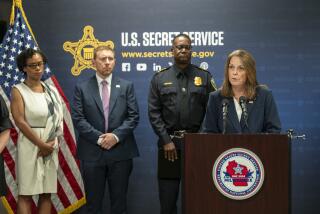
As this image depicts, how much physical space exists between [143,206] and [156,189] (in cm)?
22

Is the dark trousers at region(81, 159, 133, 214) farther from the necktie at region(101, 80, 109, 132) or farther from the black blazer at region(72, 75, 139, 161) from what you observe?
the necktie at region(101, 80, 109, 132)

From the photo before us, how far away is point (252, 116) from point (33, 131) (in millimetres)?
1783

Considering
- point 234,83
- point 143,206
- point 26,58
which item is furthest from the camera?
point 143,206

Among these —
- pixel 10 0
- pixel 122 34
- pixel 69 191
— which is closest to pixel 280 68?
pixel 122 34

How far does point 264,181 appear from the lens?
2.83m

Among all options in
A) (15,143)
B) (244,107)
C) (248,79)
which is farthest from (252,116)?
(15,143)

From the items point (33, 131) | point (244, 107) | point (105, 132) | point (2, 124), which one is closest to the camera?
point (244, 107)

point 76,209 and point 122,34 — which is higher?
point 122,34

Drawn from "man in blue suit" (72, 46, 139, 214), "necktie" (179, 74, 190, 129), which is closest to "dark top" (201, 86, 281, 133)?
"necktie" (179, 74, 190, 129)

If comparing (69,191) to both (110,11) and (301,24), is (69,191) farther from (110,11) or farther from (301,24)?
(301,24)

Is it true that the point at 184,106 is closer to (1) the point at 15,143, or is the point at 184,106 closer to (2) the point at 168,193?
(2) the point at 168,193

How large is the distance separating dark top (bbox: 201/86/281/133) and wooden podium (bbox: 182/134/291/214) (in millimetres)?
350

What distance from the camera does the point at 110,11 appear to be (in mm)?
4957

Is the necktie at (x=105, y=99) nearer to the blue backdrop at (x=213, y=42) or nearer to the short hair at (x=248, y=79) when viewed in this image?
the blue backdrop at (x=213, y=42)
